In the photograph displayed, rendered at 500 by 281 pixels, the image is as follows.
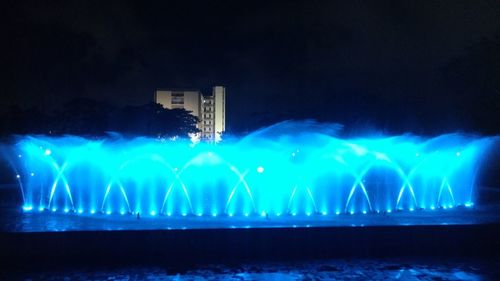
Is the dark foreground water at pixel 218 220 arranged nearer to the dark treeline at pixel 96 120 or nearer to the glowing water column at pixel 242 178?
the glowing water column at pixel 242 178

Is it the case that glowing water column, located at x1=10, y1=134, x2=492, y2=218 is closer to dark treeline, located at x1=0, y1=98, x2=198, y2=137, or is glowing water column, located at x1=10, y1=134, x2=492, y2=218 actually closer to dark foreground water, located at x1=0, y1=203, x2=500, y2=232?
dark foreground water, located at x1=0, y1=203, x2=500, y2=232

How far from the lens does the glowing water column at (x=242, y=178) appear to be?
14.7 meters

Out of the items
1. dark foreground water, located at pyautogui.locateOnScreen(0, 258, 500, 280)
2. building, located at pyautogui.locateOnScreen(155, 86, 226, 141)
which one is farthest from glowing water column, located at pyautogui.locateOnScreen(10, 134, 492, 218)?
building, located at pyautogui.locateOnScreen(155, 86, 226, 141)

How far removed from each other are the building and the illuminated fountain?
74470mm

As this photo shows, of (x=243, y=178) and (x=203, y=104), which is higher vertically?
(x=203, y=104)

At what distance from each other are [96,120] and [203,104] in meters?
55.6

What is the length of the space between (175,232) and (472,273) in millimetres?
4588

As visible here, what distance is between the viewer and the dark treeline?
36.9m

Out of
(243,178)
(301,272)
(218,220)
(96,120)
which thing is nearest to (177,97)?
(96,120)

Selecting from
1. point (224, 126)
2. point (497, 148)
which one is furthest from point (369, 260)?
point (224, 126)

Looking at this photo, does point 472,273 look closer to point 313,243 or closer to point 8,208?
point 313,243

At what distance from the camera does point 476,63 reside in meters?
26.5

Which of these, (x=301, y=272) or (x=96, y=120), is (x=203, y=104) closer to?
(x=96, y=120)

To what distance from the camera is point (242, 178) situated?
15875mm
